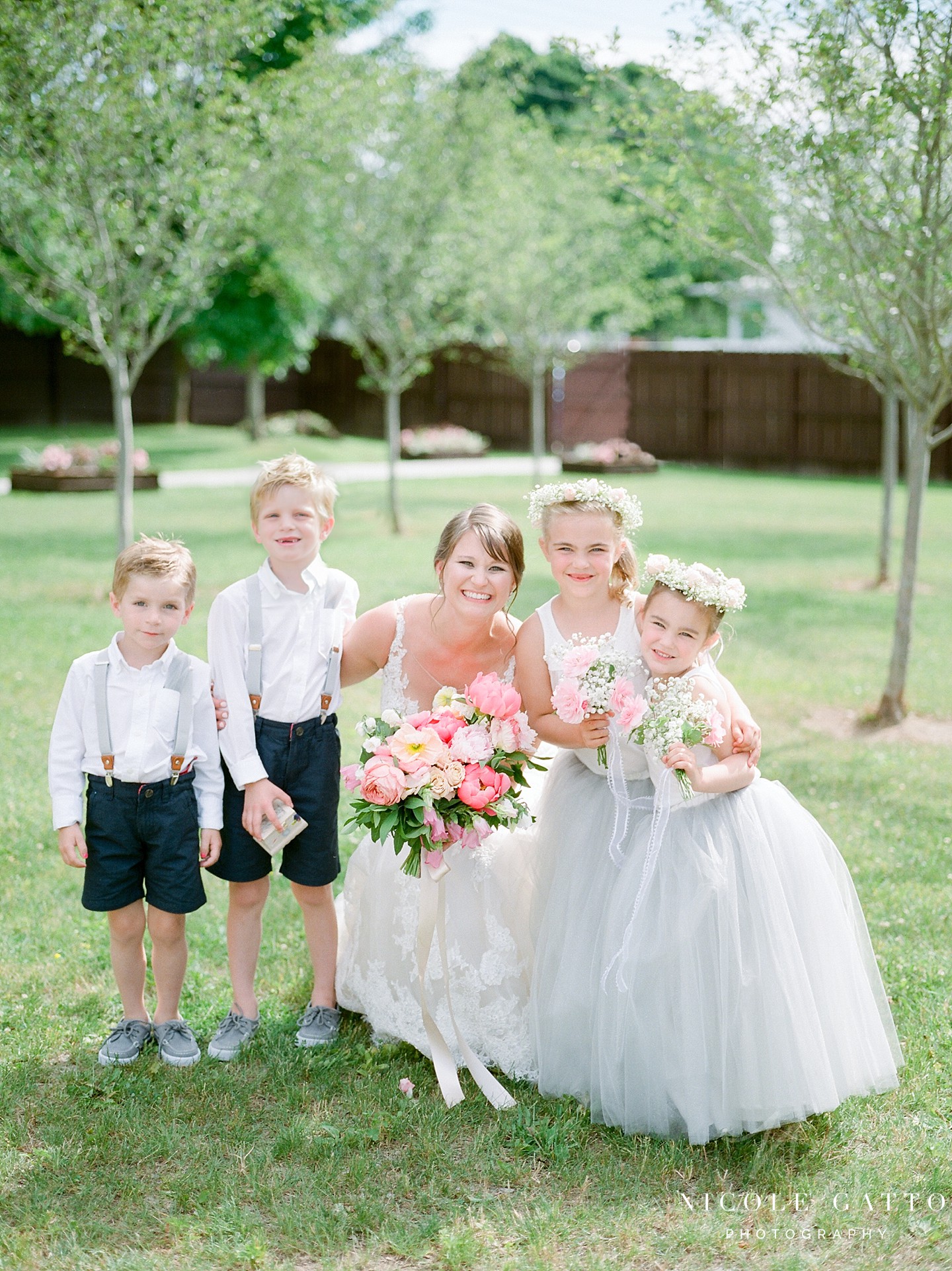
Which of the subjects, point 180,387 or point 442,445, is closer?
point 442,445

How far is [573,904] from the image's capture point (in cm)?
329

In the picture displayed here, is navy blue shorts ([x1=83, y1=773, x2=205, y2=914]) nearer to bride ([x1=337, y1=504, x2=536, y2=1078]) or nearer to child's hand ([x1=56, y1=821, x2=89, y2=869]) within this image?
→ child's hand ([x1=56, y1=821, x2=89, y2=869])

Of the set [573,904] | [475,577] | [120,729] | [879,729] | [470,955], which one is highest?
[475,577]

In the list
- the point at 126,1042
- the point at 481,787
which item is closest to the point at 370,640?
the point at 481,787

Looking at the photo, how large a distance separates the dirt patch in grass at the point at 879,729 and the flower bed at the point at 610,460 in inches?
571

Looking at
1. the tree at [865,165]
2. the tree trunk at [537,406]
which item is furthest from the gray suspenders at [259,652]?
the tree trunk at [537,406]

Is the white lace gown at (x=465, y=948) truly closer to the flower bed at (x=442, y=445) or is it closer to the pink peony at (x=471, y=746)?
the pink peony at (x=471, y=746)

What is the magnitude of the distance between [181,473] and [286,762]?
58.9 ft

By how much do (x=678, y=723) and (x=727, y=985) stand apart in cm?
66

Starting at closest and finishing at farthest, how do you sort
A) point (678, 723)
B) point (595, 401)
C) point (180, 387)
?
point (678, 723) → point (595, 401) → point (180, 387)

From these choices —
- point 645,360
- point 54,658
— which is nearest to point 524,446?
point 645,360

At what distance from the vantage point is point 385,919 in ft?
11.9

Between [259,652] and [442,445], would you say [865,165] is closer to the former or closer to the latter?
[259,652]

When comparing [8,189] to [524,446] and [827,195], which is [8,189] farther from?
[524,446]
